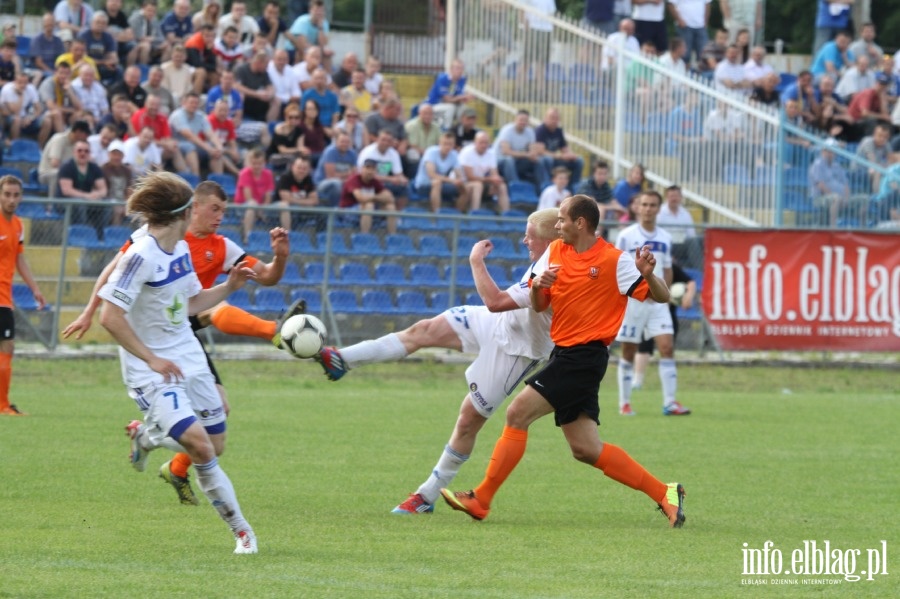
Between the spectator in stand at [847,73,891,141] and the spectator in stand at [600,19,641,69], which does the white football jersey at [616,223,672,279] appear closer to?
the spectator in stand at [600,19,641,69]

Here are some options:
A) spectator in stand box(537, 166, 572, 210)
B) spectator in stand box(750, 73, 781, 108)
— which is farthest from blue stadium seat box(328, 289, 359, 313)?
spectator in stand box(750, 73, 781, 108)

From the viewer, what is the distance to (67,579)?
646 cm

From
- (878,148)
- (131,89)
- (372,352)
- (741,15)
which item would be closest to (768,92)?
(878,148)

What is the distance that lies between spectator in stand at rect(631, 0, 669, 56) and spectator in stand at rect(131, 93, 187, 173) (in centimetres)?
925

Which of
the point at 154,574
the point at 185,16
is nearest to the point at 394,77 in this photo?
the point at 185,16

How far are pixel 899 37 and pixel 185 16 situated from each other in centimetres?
2020

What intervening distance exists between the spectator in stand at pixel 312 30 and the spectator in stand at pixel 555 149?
12.8 ft

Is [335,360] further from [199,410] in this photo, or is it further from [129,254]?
[129,254]

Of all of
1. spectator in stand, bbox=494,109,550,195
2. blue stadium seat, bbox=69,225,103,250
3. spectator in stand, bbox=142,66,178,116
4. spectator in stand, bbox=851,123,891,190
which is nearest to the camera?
blue stadium seat, bbox=69,225,103,250

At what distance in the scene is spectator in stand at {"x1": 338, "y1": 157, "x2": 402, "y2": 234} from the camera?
19984 millimetres

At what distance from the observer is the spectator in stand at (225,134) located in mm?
20641

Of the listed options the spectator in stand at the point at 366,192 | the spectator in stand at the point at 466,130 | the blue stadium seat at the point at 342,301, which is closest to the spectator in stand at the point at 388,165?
the spectator in stand at the point at 366,192

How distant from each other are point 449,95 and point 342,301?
20.6 feet

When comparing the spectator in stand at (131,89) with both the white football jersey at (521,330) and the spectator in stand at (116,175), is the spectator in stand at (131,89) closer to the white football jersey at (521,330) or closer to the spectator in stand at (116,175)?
the spectator in stand at (116,175)
